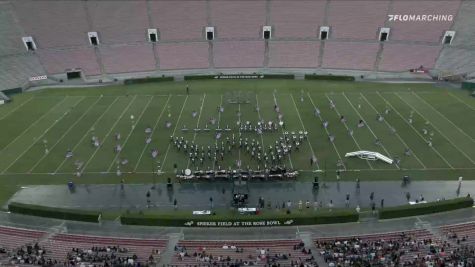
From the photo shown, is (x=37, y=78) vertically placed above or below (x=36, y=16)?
below

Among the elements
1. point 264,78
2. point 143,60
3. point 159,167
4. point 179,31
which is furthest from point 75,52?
point 159,167

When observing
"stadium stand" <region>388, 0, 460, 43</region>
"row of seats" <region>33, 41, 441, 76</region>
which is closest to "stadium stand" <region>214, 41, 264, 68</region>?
"row of seats" <region>33, 41, 441, 76</region>

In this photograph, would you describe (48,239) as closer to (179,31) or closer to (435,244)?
(435,244)

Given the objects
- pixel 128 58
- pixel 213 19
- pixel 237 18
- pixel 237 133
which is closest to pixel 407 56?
pixel 237 18

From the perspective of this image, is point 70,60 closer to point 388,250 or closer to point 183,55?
point 183,55

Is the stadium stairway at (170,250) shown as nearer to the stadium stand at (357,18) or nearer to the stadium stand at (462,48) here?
the stadium stand at (462,48)

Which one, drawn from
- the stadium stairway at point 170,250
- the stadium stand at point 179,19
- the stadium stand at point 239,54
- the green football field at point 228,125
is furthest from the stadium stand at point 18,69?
the stadium stairway at point 170,250
